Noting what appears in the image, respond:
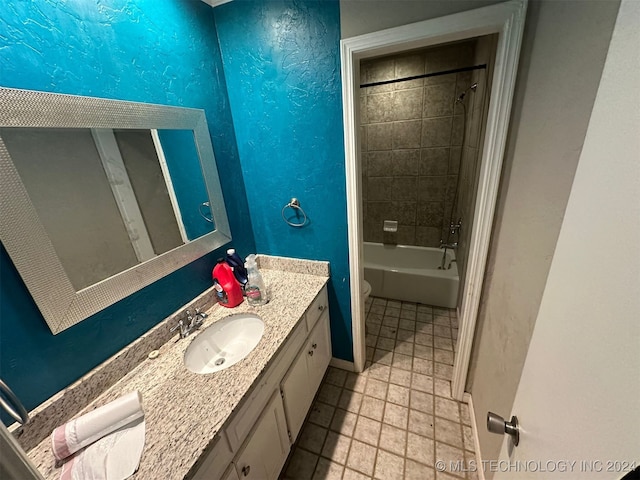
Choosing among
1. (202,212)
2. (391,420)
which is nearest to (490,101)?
(202,212)

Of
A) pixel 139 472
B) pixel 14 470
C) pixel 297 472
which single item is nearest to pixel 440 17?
pixel 14 470

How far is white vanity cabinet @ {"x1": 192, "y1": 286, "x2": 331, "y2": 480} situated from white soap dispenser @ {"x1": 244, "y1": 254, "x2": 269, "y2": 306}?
0.26 metres

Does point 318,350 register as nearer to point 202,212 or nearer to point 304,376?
point 304,376

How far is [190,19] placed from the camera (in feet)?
3.73

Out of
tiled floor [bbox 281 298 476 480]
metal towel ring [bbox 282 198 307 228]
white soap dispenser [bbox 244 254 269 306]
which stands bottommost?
tiled floor [bbox 281 298 476 480]

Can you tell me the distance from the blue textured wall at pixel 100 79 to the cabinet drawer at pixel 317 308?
586mm

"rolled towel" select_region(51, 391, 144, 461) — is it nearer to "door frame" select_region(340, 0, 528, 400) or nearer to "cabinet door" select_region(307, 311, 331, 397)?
"cabinet door" select_region(307, 311, 331, 397)

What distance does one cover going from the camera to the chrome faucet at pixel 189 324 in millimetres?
1133

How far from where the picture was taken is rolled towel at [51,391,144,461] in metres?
0.68

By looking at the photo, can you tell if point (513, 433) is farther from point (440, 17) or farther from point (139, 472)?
point (440, 17)

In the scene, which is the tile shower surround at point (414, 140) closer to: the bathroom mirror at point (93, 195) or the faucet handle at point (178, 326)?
the bathroom mirror at point (93, 195)

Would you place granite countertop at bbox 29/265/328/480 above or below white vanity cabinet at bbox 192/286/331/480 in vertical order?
above

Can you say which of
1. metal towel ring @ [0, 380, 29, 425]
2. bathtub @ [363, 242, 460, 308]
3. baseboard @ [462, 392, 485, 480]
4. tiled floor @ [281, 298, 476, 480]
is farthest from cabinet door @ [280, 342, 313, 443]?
bathtub @ [363, 242, 460, 308]

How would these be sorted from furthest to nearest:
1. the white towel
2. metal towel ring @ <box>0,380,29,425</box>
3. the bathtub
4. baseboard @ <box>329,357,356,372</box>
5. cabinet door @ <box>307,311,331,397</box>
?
the bathtub → baseboard @ <box>329,357,356,372</box> → cabinet door @ <box>307,311,331,397</box> → the white towel → metal towel ring @ <box>0,380,29,425</box>
